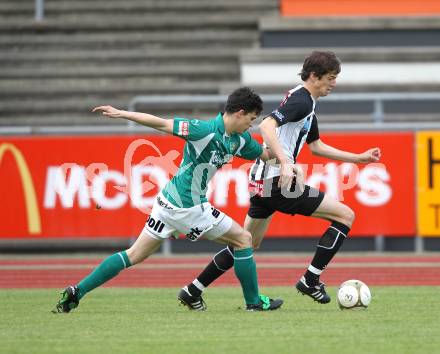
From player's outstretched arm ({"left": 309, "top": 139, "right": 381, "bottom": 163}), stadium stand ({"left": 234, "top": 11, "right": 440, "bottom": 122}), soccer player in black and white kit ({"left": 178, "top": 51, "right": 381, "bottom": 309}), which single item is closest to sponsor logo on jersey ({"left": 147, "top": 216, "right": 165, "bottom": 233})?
soccer player in black and white kit ({"left": 178, "top": 51, "right": 381, "bottom": 309})

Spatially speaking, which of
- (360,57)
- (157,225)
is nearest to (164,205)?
(157,225)

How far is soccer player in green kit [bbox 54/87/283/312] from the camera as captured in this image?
8.50 meters

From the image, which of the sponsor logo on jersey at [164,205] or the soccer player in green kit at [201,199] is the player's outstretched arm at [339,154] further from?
the sponsor logo on jersey at [164,205]

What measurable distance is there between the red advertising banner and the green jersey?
22.2 ft

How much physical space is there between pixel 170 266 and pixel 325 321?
6.51 m

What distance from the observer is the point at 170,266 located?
1442cm

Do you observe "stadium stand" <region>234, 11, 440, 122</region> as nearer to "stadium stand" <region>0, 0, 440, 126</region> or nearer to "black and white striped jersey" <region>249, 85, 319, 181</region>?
"stadium stand" <region>0, 0, 440, 126</region>

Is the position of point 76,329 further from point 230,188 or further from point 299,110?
point 230,188

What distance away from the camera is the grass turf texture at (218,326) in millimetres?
6750

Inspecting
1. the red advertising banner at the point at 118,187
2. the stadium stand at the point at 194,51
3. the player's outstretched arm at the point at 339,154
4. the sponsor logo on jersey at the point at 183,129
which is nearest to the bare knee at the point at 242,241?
the sponsor logo on jersey at the point at 183,129

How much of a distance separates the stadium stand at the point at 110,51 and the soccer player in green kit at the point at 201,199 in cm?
1117

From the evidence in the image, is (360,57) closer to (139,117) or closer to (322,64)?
(322,64)

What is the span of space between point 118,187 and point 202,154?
279 inches

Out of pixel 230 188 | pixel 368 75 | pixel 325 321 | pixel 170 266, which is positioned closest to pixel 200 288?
pixel 325 321
